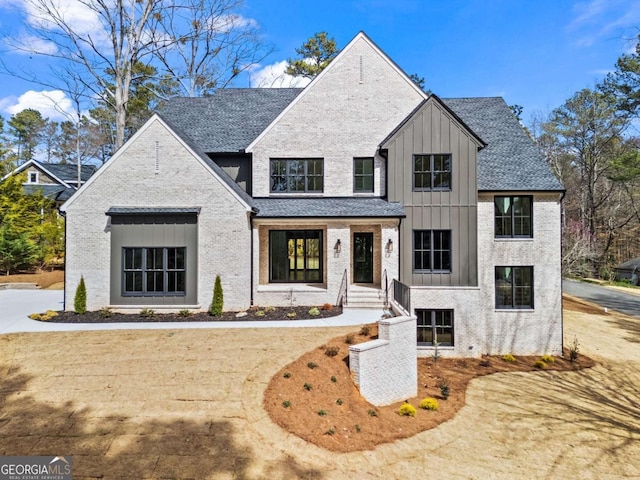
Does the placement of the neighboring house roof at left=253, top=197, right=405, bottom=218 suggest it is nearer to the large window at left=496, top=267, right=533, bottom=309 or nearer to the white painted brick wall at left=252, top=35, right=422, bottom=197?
the white painted brick wall at left=252, top=35, right=422, bottom=197

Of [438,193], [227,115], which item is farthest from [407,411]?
[227,115]

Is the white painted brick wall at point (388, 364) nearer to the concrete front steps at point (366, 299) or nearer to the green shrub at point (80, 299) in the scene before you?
the concrete front steps at point (366, 299)

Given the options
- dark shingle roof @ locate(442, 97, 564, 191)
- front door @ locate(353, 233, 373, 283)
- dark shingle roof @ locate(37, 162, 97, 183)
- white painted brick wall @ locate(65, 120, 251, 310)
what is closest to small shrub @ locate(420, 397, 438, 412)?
front door @ locate(353, 233, 373, 283)

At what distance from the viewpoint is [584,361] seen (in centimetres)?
1443

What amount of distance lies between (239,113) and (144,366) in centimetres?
1435

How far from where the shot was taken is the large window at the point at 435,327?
44.6 feet

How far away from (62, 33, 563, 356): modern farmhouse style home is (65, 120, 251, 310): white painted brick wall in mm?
42

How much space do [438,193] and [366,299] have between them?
18.4 ft

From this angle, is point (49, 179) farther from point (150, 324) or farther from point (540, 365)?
point (540, 365)

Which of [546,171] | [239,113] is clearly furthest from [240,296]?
[546,171]

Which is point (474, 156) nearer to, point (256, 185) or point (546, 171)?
point (546, 171)

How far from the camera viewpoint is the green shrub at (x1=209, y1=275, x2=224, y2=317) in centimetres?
1285

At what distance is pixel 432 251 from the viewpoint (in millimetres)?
14750

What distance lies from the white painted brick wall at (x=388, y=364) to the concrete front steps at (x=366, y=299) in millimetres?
3109
